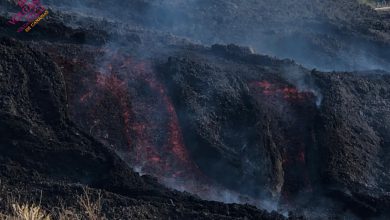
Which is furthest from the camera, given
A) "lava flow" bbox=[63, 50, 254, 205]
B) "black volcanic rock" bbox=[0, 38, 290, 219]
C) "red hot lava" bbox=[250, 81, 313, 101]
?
"red hot lava" bbox=[250, 81, 313, 101]

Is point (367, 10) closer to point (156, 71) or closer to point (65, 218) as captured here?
point (156, 71)

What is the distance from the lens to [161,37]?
15227mm

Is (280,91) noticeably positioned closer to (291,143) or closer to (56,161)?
(291,143)

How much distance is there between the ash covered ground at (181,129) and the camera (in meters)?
9.40

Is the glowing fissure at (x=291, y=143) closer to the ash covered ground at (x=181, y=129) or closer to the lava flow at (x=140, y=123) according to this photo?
the ash covered ground at (x=181, y=129)

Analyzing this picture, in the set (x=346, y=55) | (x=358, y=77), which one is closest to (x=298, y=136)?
(x=358, y=77)

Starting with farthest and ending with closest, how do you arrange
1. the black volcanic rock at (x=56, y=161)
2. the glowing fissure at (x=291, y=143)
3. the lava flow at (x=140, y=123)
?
the glowing fissure at (x=291, y=143), the lava flow at (x=140, y=123), the black volcanic rock at (x=56, y=161)

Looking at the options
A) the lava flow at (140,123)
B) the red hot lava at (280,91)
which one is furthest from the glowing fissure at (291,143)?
the lava flow at (140,123)

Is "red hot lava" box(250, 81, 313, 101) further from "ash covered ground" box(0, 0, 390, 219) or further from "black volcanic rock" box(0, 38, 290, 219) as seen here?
"black volcanic rock" box(0, 38, 290, 219)

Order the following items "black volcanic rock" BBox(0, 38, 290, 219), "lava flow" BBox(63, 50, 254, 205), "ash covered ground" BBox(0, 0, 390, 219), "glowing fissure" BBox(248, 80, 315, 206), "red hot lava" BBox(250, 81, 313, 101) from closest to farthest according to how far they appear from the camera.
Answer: "black volcanic rock" BBox(0, 38, 290, 219)
"ash covered ground" BBox(0, 0, 390, 219)
"lava flow" BBox(63, 50, 254, 205)
"glowing fissure" BBox(248, 80, 315, 206)
"red hot lava" BBox(250, 81, 313, 101)

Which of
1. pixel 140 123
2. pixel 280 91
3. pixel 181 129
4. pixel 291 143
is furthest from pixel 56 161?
pixel 280 91

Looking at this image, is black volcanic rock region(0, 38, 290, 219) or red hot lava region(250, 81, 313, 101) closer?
black volcanic rock region(0, 38, 290, 219)

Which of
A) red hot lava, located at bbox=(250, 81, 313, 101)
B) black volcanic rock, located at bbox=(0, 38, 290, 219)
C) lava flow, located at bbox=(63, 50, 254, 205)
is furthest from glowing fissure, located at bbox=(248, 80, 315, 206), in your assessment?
black volcanic rock, located at bbox=(0, 38, 290, 219)

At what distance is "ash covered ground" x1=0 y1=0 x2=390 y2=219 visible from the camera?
940 centimetres
